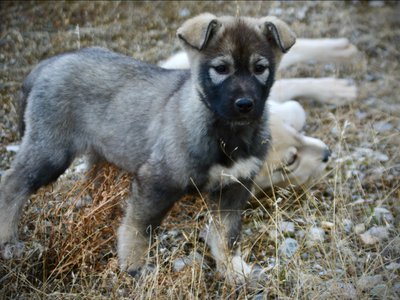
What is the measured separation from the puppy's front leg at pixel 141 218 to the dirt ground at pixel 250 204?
0.37 ft

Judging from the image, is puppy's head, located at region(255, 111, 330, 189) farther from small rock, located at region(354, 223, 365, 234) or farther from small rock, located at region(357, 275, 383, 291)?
small rock, located at region(357, 275, 383, 291)

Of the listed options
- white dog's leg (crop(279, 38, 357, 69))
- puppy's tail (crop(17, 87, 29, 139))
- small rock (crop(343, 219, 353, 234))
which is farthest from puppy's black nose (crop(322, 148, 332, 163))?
puppy's tail (crop(17, 87, 29, 139))

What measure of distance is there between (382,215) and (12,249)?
8.83 ft

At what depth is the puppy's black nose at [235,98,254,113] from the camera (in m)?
3.47

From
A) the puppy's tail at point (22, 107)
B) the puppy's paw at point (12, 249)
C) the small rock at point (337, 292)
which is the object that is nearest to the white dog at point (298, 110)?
the small rock at point (337, 292)

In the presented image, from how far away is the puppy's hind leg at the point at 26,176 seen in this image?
4.07m

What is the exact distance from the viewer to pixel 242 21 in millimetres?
3764

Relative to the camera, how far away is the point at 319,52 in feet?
21.5

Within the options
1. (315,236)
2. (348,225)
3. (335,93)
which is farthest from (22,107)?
(335,93)

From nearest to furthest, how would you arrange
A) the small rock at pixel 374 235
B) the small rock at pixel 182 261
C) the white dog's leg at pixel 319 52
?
the small rock at pixel 182 261 < the small rock at pixel 374 235 < the white dog's leg at pixel 319 52

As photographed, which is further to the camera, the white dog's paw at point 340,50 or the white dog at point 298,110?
the white dog's paw at point 340,50

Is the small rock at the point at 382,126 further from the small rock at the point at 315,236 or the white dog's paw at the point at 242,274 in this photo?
the white dog's paw at the point at 242,274

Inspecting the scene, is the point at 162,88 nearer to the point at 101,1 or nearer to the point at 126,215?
the point at 126,215

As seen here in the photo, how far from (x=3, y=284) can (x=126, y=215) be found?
861 mm
